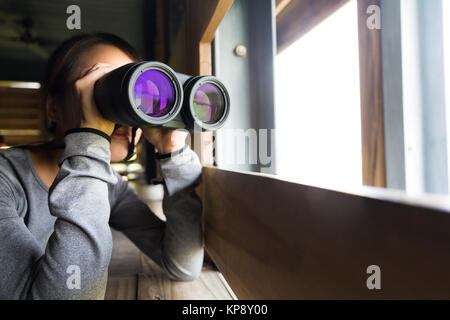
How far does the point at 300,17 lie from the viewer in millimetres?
681

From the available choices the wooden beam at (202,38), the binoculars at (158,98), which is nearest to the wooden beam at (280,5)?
the wooden beam at (202,38)

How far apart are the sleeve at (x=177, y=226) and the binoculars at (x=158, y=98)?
0.13 meters

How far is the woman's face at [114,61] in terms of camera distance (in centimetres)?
65

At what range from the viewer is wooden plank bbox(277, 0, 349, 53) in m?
0.58

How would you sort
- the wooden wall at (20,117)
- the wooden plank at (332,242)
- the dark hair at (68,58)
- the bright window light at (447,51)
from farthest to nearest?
1. the wooden wall at (20,117)
2. the dark hair at (68,58)
3. the bright window light at (447,51)
4. the wooden plank at (332,242)

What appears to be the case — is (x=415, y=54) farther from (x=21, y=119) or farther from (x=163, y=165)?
(x=21, y=119)

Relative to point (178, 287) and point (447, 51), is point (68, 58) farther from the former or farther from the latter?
point (447, 51)

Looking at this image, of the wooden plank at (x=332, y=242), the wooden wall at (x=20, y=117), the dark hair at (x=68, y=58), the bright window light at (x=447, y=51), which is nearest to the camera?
the wooden plank at (x=332, y=242)

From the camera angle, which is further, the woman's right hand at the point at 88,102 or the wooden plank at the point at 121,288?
the wooden plank at the point at 121,288

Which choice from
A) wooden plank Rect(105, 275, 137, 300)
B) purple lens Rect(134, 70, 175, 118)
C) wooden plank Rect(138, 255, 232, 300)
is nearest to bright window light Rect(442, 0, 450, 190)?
purple lens Rect(134, 70, 175, 118)

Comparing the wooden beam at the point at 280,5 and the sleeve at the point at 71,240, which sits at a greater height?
the wooden beam at the point at 280,5

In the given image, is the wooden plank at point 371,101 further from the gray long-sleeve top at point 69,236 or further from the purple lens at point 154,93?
the gray long-sleeve top at point 69,236

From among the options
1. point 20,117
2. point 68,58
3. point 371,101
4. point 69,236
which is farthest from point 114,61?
point 20,117

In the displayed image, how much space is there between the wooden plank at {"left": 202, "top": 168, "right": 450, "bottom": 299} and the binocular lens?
16cm
